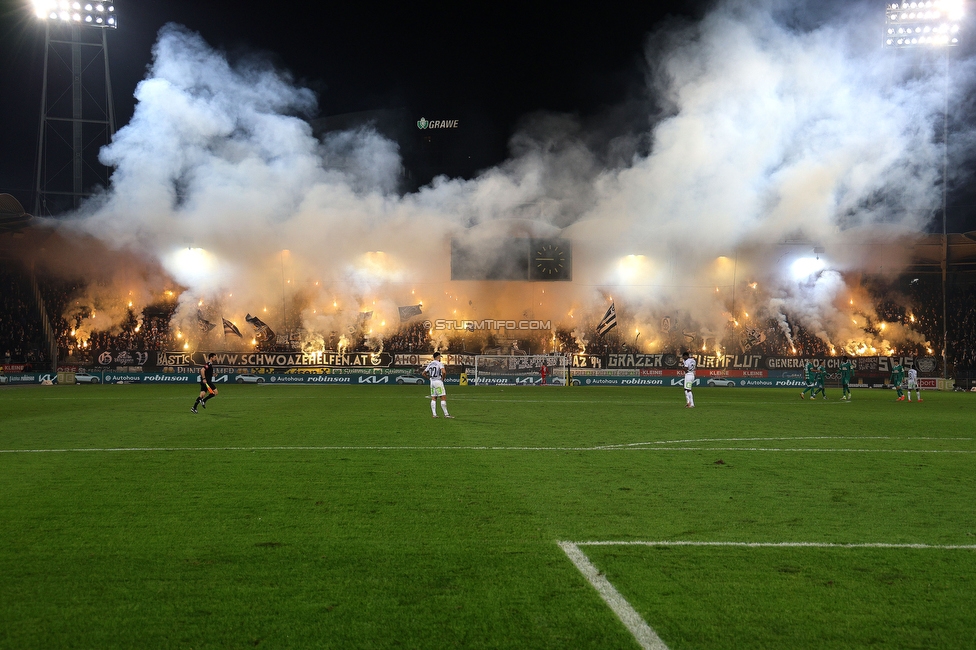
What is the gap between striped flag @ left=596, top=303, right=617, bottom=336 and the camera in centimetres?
4622

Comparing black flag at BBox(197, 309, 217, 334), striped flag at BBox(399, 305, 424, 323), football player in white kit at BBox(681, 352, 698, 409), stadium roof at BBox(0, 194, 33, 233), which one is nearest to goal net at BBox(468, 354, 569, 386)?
striped flag at BBox(399, 305, 424, 323)

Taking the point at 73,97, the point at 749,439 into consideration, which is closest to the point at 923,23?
the point at 749,439

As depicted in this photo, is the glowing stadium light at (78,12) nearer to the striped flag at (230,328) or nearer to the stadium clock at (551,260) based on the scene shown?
the striped flag at (230,328)

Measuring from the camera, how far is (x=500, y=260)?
47.8 m

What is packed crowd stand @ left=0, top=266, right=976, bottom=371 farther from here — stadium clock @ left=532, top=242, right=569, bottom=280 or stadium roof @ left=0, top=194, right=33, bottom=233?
stadium roof @ left=0, top=194, right=33, bottom=233

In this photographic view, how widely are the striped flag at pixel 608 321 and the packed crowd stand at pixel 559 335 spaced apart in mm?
1643

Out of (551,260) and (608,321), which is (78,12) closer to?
(551,260)

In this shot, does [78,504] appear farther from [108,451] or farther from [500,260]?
[500,260]

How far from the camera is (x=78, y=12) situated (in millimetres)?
35938

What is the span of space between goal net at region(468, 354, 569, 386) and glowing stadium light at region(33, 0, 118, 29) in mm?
27310

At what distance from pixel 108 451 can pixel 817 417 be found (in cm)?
1682

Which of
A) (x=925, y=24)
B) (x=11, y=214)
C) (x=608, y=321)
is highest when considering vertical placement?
(x=925, y=24)

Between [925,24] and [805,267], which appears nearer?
[925,24]

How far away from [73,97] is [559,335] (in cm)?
3292
